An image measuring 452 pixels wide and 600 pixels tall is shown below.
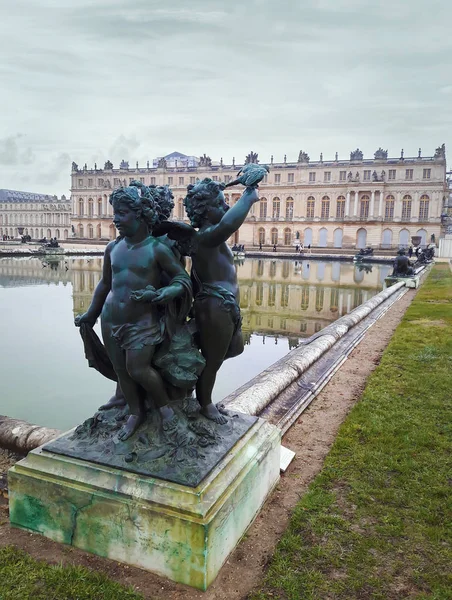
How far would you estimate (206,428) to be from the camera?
2.71 metres

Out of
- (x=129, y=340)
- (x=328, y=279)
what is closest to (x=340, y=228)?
(x=328, y=279)

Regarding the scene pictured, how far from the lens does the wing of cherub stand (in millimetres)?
2707

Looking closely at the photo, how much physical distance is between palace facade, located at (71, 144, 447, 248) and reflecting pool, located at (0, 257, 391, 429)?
4064 centimetres

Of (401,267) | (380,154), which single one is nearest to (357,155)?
(380,154)

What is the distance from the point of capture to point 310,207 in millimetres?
59500

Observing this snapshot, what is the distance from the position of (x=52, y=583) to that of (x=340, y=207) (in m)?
59.5

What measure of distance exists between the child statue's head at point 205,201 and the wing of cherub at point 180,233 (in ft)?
0.28

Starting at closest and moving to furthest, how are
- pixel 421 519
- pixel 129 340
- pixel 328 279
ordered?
1. pixel 129 340
2. pixel 421 519
3. pixel 328 279

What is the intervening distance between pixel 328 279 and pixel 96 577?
1910 centimetres

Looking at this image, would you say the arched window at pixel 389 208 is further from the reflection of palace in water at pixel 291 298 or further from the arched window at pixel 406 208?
the reflection of palace in water at pixel 291 298

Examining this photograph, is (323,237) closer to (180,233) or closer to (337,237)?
(337,237)

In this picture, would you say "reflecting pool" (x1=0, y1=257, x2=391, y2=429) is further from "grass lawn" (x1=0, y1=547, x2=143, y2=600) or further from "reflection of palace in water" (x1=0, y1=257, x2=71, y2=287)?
"grass lawn" (x1=0, y1=547, x2=143, y2=600)

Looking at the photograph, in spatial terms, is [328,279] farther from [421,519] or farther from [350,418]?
[421,519]

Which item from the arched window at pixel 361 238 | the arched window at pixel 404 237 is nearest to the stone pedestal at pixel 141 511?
the arched window at pixel 404 237
